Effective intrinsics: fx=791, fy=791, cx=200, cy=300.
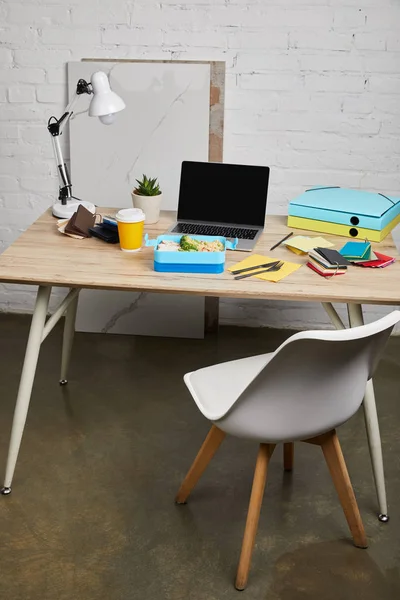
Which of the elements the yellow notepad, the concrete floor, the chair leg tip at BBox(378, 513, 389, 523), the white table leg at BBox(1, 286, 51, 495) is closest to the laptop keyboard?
the yellow notepad

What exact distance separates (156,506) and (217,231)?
975 mm

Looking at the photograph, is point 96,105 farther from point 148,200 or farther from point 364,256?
point 364,256

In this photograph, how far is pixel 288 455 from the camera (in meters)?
2.70

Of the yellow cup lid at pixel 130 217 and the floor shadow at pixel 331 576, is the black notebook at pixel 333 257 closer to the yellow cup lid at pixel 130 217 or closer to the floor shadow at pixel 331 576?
the yellow cup lid at pixel 130 217

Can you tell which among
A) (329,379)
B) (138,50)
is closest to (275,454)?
Result: (329,379)

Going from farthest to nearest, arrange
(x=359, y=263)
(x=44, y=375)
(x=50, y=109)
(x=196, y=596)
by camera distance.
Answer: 1. (x=50, y=109)
2. (x=44, y=375)
3. (x=359, y=263)
4. (x=196, y=596)

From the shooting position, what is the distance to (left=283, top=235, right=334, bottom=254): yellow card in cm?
265

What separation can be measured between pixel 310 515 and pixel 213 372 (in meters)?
0.57

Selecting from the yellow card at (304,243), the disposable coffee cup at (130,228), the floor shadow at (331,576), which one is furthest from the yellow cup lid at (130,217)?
the floor shadow at (331,576)

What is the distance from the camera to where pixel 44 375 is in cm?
332

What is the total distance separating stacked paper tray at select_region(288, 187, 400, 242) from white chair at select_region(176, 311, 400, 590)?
76 centimetres

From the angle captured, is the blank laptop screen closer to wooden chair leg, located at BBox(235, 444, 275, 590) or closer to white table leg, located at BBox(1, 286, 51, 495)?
white table leg, located at BBox(1, 286, 51, 495)

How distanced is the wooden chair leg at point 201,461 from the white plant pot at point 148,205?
891 mm

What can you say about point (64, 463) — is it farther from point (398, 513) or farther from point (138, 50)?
point (138, 50)
